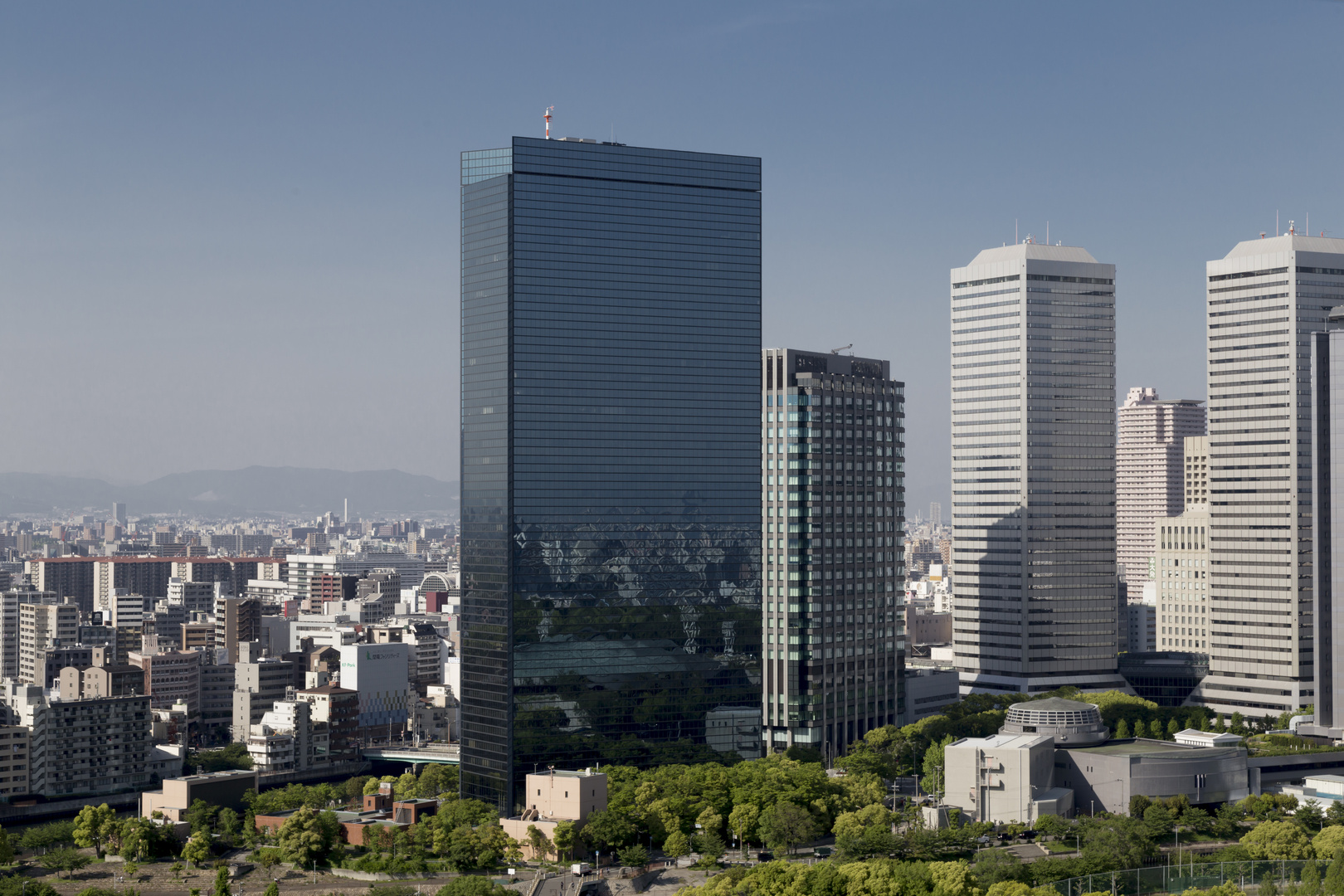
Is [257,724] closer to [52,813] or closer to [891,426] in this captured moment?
[52,813]

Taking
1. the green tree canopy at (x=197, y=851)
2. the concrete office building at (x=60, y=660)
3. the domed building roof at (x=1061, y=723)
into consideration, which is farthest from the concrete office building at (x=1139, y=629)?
the green tree canopy at (x=197, y=851)

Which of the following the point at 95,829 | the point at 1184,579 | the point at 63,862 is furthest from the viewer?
the point at 1184,579

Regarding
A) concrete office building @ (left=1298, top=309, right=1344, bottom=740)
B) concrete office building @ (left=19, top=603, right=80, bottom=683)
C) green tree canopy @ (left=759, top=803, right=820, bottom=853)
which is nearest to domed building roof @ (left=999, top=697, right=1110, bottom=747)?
green tree canopy @ (left=759, top=803, right=820, bottom=853)

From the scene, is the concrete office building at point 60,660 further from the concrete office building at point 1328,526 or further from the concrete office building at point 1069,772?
the concrete office building at point 1328,526

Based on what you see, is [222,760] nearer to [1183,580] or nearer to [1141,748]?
[1141,748]

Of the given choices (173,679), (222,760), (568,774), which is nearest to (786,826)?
(568,774)

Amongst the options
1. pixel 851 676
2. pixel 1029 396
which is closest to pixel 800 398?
pixel 851 676
